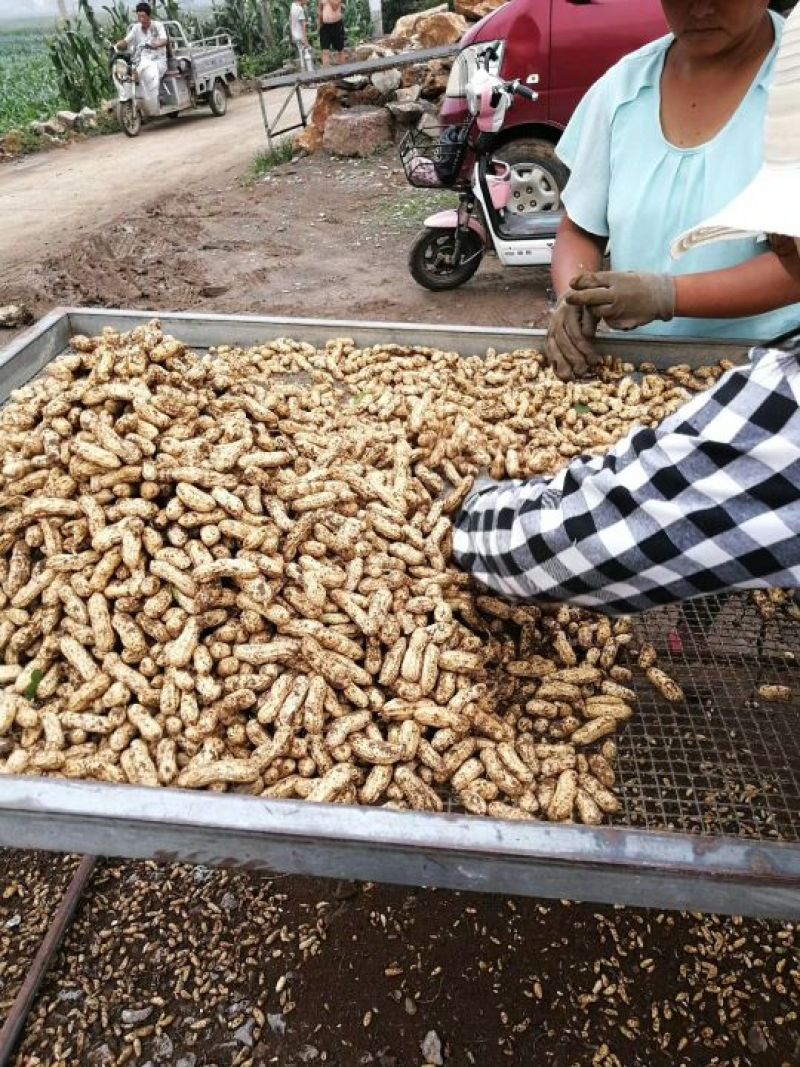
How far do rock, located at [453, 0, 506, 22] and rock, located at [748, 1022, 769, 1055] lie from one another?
13.2m

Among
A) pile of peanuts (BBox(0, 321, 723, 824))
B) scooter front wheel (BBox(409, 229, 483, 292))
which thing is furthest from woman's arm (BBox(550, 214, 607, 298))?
scooter front wheel (BBox(409, 229, 483, 292))

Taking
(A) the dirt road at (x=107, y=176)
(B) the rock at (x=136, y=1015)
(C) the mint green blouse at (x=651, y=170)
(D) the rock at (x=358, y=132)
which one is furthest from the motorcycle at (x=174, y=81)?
(B) the rock at (x=136, y=1015)

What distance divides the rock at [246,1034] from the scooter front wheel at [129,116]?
14502mm

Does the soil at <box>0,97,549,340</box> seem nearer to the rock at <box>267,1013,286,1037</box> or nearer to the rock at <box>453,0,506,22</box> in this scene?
the rock at <box>453,0,506,22</box>

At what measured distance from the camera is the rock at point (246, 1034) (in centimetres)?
226

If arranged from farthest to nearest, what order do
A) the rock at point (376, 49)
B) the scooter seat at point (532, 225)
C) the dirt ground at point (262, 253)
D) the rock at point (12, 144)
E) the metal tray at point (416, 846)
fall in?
the rock at point (12, 144)
the rock at point (376, 49)
the dirt ground at point (262, 253)
the scooter seat at point (532, 225)
the metal tray at point (416, 846)

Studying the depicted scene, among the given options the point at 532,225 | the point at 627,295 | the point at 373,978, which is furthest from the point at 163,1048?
the point at 532,225

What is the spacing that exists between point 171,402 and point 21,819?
3.85 ft

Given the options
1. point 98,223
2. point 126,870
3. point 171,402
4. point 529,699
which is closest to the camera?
point 529,699

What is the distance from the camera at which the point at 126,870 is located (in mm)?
2697

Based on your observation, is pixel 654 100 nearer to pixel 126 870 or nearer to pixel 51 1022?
pixel 126 870

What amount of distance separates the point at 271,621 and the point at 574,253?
5.34 feet

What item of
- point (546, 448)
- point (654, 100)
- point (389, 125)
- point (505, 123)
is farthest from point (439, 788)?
point (389, 125)

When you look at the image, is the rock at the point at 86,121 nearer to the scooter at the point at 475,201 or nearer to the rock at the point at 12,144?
the rock at the point at 12,144
